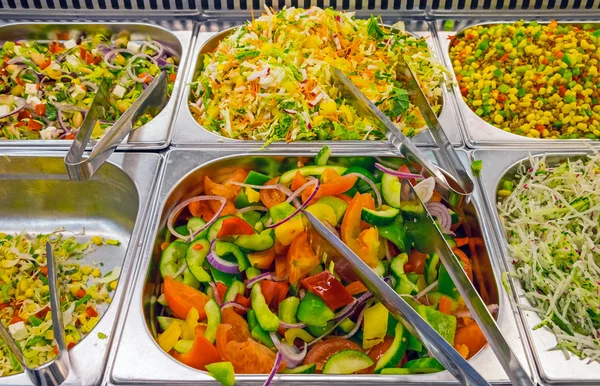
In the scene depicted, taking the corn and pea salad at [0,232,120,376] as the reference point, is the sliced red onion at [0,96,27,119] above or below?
above

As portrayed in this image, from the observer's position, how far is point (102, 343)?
4.84ft

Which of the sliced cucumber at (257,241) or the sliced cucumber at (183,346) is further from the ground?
the sliced cucumber at (257,241)

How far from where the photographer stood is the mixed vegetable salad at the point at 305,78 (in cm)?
214

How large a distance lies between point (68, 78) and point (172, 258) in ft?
4.61

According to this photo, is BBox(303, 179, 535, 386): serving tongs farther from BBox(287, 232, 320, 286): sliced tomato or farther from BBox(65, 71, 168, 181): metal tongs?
BBox(65, 71, 168, 181): metal tongs

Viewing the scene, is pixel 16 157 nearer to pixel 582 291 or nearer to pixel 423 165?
pixel 423 165

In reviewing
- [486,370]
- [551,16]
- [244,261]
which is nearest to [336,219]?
[244,261]

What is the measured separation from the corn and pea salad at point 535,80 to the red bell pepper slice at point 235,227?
1.33 meters

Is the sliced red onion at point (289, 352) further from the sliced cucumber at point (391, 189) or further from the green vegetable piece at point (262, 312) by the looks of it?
the sliced cucumber at point (391, 189)

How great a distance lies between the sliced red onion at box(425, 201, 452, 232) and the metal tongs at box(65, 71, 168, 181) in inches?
51.1

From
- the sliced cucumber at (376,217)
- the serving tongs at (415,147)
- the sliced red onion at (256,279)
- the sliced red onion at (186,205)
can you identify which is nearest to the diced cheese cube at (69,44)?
the sliced red onion at (186,205)

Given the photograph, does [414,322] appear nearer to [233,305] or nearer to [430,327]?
[430,327]

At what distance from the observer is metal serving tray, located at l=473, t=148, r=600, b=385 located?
1422 mm

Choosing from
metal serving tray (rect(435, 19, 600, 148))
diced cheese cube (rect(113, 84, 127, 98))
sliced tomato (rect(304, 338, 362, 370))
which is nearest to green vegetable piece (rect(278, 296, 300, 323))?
sliced tomato (rect(304, 338, 362, 370))
